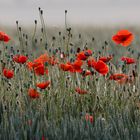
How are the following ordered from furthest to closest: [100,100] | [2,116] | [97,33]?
[97,33] < [100,100] < [2,116]

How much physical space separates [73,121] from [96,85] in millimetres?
1104

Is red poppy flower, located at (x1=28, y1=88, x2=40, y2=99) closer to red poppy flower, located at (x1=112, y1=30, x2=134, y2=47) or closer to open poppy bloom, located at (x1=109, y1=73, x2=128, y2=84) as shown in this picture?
open poppy bloom, located at (x1=109, y1=73, x2=128, y2=84)

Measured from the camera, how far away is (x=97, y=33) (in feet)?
53.3

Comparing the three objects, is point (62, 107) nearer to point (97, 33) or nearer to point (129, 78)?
point (129, 78)

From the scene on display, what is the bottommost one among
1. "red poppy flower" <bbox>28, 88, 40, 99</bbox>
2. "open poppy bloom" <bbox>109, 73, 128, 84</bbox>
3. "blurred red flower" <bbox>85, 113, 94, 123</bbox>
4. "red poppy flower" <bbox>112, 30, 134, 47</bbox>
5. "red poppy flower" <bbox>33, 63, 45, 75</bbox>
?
"blurred red flower" <bbox>85, 113, 94, 123</bbox>

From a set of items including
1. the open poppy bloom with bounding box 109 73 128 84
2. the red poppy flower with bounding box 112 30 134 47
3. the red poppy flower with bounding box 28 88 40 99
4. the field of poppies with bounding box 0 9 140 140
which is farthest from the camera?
the red poppy flower with bounding box 112 30 134 47

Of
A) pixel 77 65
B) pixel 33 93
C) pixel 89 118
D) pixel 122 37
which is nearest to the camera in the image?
pixel 89 118

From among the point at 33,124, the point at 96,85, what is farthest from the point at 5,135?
the point at 96,85

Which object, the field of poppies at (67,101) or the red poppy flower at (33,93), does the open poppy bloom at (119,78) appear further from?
the red poppy flower at (33,93)

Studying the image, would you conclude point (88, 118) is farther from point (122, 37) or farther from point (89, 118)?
point (122, 37)

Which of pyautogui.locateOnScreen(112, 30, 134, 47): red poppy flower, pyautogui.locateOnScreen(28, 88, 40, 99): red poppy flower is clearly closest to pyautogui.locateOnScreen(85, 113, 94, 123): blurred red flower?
pyautogui.locateOnScreen(28, 88, 40, 99): red poppy flower

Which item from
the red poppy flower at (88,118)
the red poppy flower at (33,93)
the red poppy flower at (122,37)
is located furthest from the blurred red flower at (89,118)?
the red poppy flower at (122,37)

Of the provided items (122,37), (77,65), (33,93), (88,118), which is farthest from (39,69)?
(122,37)

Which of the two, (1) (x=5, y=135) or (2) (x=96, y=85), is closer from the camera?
(1) (x=5, y=135)
